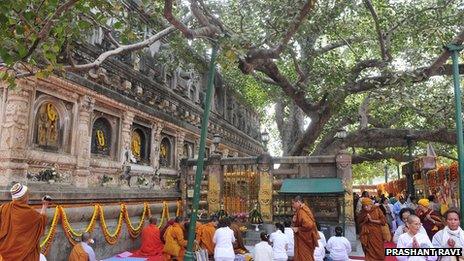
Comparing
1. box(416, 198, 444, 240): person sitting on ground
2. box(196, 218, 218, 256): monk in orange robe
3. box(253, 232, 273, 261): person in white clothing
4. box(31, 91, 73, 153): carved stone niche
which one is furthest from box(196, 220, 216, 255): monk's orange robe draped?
box(416, 198, 444, 240): person sitting on ground

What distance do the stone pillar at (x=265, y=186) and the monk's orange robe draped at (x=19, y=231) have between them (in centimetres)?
873

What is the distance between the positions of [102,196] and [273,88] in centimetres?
1169

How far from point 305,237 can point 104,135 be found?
6780mm

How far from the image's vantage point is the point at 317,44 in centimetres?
1639

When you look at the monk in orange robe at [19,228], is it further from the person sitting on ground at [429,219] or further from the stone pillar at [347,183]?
the stone pillar at [347,183]

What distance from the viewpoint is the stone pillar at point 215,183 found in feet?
47.2

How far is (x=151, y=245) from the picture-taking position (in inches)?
410

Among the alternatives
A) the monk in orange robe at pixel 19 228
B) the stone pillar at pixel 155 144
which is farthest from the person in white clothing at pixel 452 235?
the stone pillar at pixel 155 144

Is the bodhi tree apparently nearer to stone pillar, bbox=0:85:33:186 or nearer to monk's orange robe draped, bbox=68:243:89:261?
stone pillar, bbox=0:85:33:186

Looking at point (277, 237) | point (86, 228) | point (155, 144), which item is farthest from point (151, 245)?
point (155, 144)

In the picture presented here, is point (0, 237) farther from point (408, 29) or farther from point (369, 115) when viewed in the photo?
point (369, 115)

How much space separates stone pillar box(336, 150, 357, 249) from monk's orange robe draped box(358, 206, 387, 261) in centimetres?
401

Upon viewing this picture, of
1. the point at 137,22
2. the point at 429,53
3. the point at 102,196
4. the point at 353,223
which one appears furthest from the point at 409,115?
the point at 102,196

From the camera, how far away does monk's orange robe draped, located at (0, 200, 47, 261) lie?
5938 mm
